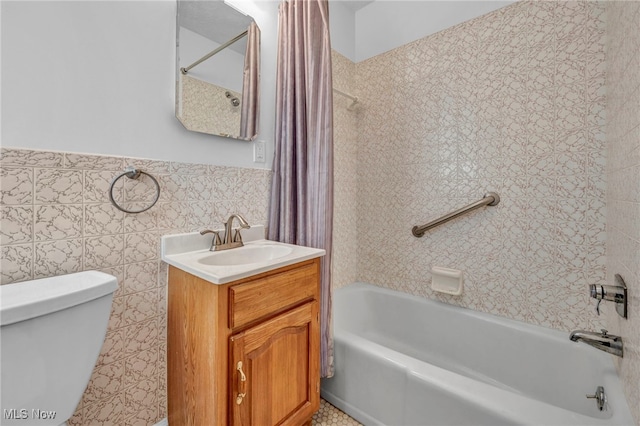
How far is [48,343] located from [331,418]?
120 cm

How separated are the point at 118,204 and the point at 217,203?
0.39 m

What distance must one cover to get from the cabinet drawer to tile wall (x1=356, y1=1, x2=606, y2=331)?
966 mm

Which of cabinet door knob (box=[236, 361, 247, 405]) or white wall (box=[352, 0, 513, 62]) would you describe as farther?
white wall (box=[352, 0, 513, 62])

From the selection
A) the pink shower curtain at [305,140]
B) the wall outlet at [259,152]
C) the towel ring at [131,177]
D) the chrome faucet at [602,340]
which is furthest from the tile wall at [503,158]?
the towel ring at [131,177]

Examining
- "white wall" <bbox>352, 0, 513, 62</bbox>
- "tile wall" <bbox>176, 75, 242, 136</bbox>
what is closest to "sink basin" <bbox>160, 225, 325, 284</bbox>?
"tile wall" <bbox>176, 75, 242, 136</bbox>

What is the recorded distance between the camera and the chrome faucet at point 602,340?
98 centimetres

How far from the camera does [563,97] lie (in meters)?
1.29

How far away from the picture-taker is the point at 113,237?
0.94 m

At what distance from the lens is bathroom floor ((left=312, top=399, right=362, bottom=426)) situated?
1.27 metres

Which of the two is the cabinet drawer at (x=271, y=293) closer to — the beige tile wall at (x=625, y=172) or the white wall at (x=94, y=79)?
the white wall at (x=94, y=79)

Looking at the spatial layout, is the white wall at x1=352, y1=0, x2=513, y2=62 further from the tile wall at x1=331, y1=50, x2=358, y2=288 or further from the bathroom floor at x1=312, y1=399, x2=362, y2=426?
the bathroom floor at x1=312, y1=399, x2=362, y2=426

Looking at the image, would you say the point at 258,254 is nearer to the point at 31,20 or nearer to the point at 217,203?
the point at 217,203

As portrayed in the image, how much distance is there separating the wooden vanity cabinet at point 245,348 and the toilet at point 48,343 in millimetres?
278

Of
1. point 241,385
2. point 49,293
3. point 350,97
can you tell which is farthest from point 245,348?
point 350,97
